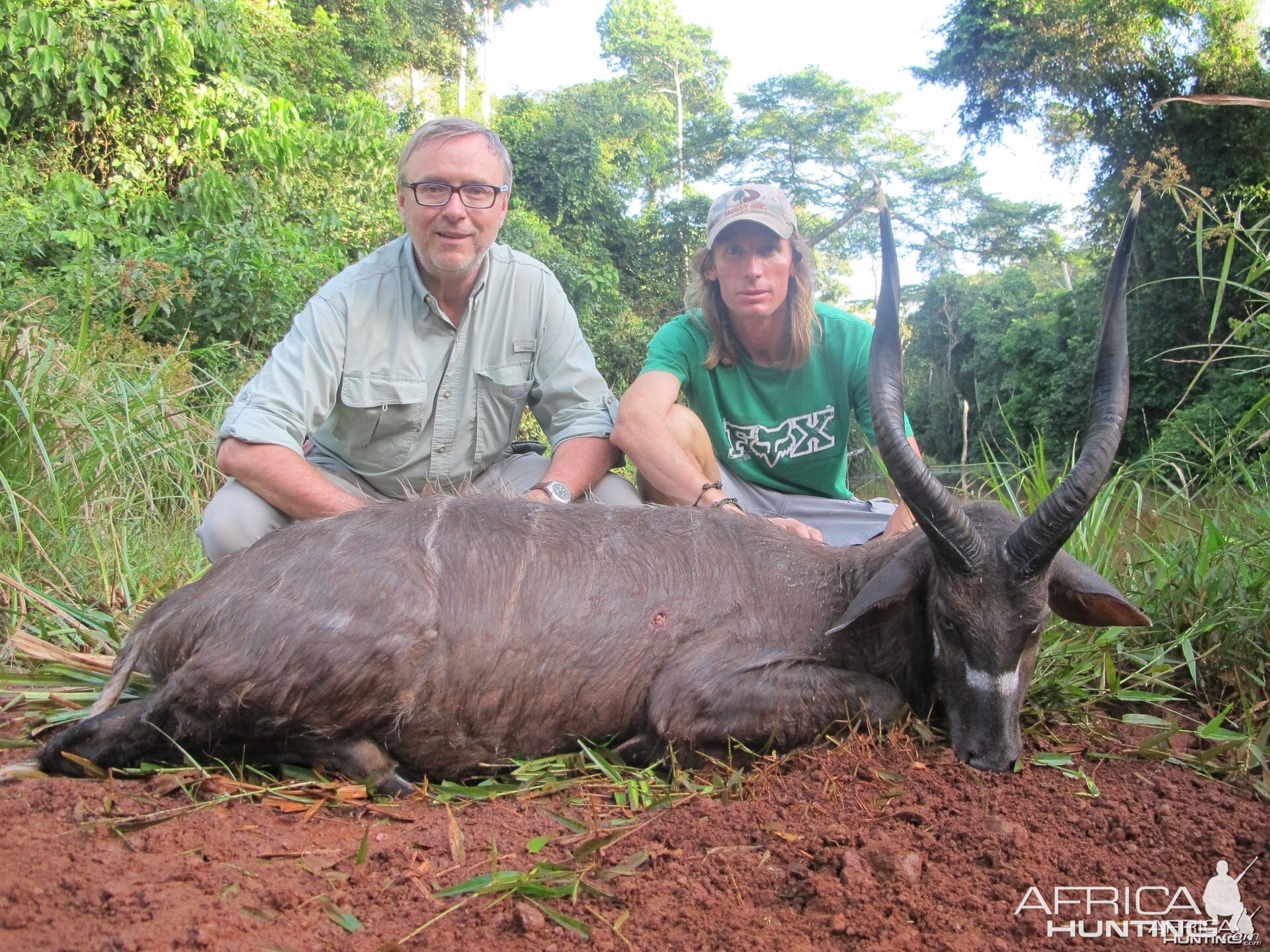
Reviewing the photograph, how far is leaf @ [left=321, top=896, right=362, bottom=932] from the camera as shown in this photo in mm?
2176

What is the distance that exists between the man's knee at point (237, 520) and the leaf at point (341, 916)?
2480mm

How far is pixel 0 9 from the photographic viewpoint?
39.1 feet

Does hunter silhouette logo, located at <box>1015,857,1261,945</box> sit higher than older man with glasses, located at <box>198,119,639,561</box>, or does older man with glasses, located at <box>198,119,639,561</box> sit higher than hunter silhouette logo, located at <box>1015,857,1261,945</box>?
older man with glasses, located at <box>198,119,639,561</box>

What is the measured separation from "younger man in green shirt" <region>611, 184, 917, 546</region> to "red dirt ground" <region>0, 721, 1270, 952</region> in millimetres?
2308

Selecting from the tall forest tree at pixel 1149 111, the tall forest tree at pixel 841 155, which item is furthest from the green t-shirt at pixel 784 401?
the tall forest tree at pixel 841 155

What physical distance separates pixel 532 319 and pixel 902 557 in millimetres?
2601

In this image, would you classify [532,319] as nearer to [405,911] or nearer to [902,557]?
[902,557]

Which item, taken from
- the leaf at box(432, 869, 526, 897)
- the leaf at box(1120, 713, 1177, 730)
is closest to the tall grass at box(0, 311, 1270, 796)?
the leaf at box(1120, 713, 1177, 730)

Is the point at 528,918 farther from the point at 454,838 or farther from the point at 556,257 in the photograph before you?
the point at 556,257

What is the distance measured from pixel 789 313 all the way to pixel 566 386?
4.03 feet

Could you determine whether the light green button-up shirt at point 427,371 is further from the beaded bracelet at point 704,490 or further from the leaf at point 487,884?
the leaf at point 487,884

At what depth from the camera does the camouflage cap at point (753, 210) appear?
5023mm

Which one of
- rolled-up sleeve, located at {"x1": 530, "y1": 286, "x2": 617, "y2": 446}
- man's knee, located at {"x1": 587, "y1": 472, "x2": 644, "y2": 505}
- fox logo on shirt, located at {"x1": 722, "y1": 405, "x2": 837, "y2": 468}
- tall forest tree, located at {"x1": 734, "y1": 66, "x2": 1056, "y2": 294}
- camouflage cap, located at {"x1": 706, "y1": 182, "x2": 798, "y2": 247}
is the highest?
tall forest tree, located at {"x1": 734, "y1": 66, "x2": 1056, "y2": 294}

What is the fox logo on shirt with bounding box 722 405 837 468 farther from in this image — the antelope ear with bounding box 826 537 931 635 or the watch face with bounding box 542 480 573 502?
the antelope ear with bounding box 826 537 931 635
